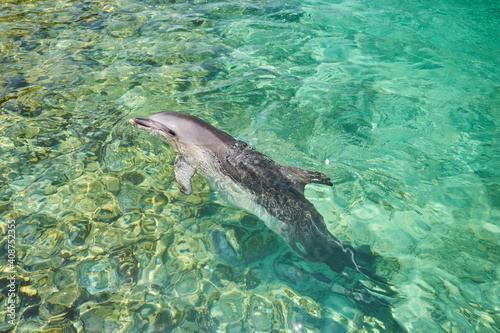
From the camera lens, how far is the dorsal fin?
14.7 ft

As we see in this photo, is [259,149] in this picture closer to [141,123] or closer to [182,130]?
[182,130]

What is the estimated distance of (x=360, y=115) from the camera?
643 cm

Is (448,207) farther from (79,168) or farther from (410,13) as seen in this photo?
(410,13)

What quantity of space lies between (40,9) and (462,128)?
11.2 meters

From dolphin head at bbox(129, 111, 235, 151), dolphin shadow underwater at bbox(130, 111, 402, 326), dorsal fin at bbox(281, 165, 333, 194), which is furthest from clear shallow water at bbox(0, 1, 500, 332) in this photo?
dorsal fin at bbox(281, 165, 333, 194)

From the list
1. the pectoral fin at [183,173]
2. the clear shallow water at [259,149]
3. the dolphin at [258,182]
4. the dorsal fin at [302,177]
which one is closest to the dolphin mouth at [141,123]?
the dolphin at [258,182]

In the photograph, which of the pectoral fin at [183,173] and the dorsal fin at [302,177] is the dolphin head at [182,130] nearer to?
the pectoral fin at [183,173]

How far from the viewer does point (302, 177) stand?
178 inches

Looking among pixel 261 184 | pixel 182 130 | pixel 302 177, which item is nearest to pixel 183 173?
pixel 182 130

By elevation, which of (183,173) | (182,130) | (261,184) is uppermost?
(182,130)

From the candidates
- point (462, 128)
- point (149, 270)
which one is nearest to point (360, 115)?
point (462, 128)

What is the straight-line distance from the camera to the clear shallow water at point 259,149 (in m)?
3.68

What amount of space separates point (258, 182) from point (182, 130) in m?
1.49

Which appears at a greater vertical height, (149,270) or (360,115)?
(360,115)
